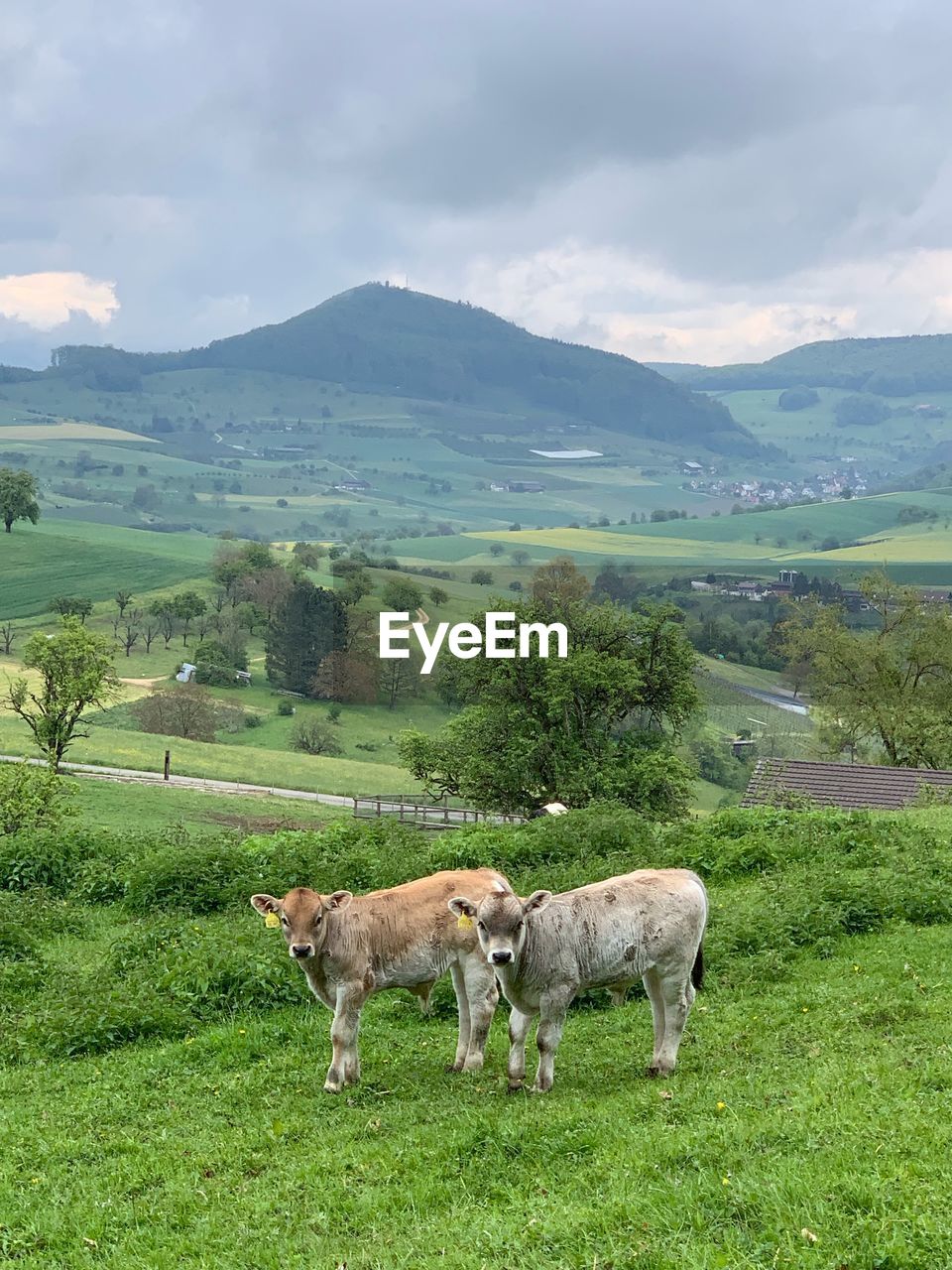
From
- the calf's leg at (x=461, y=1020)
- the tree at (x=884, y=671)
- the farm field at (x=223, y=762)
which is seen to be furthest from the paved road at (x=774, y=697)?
the calf's leg at (x=461, y=1020)

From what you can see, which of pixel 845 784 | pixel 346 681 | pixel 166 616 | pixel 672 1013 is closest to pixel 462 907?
pixel 672 1013

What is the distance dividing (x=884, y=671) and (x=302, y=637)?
73.9 m

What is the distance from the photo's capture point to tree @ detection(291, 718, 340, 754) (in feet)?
347

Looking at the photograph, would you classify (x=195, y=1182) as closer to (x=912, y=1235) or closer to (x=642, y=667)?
(x=912, y=1235)

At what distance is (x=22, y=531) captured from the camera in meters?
197

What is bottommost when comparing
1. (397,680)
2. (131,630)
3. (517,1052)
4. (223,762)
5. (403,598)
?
(223,762)

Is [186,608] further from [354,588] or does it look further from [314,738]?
[314,738]

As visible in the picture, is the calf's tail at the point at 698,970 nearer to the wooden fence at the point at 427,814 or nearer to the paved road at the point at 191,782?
the wooden fence at the point at 427,814

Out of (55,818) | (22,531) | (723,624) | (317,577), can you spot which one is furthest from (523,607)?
(22,531)

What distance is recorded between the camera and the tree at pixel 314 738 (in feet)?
347

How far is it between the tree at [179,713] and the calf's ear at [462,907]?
94.0 meters

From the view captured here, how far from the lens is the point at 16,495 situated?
176625 millimetres

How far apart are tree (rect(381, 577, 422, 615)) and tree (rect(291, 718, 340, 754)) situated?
34020 mm

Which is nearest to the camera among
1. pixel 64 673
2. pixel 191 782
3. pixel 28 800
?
pixel 28 800
